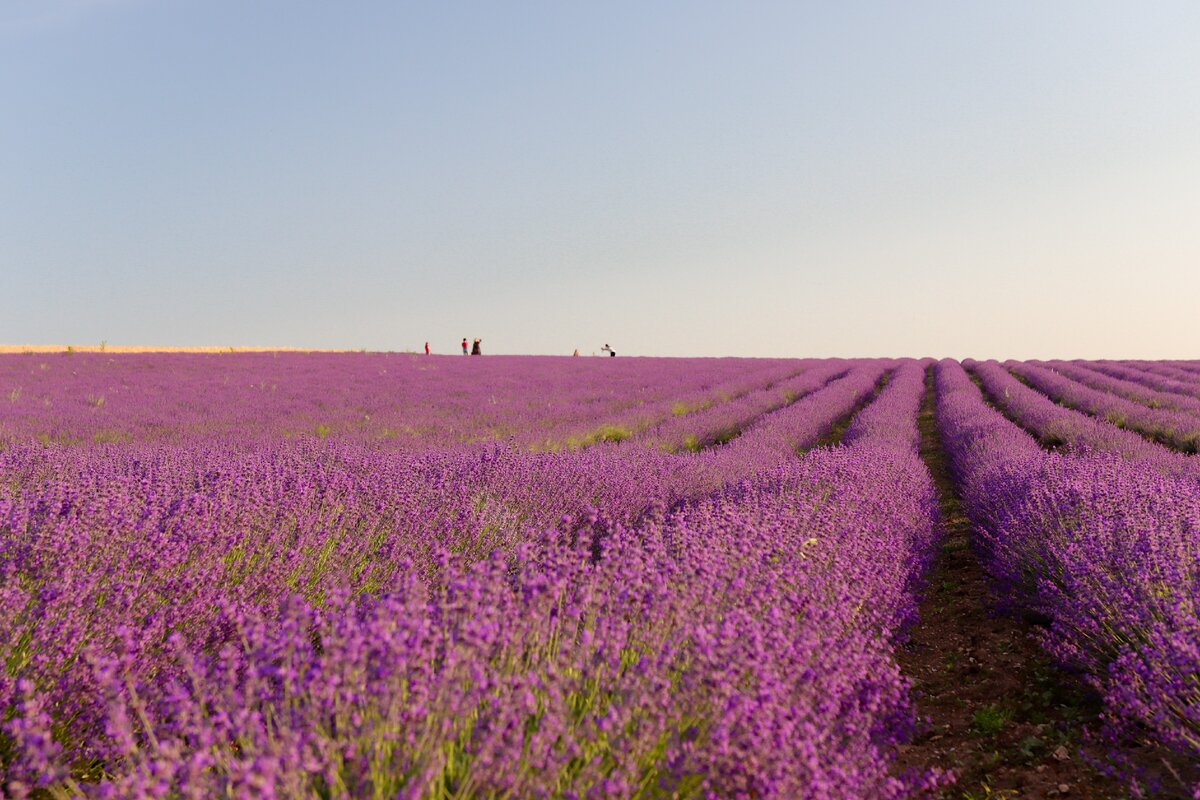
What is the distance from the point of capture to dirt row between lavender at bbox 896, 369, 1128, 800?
2539mm

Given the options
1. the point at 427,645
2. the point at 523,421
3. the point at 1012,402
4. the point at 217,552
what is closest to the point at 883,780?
the point at 427,645

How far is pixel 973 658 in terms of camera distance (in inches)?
141

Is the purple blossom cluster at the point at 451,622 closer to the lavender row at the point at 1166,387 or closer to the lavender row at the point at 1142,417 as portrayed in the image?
the lavender row at the point at 1142,417

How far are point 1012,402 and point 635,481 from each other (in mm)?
11333

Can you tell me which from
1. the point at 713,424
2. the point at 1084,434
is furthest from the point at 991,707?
the point at 713,424

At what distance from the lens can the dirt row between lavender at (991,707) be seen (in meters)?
2.54

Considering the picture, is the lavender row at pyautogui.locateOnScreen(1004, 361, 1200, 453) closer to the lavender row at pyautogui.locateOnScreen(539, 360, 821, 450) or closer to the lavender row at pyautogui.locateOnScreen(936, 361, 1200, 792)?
the lavender row at pyautogui.locateOnScreen(936, 361, 1200, 792)

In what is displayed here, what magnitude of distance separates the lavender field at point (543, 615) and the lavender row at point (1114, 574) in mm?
23

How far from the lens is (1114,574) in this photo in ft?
10.6

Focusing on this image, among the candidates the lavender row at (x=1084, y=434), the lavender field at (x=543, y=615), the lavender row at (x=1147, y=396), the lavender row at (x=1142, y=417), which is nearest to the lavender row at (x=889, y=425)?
the lavender field at (x=543, y=615)

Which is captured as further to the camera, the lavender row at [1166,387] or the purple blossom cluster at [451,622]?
the lavender row at [1166,387]

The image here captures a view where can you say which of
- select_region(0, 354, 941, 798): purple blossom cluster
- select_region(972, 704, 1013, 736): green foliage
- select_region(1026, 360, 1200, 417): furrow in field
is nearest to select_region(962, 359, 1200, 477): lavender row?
select_region(1026, 360, 1200, 417): furrow in field

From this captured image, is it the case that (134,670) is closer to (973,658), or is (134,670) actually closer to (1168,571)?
(973,658)

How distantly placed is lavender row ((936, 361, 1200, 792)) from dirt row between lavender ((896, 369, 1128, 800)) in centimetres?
14
